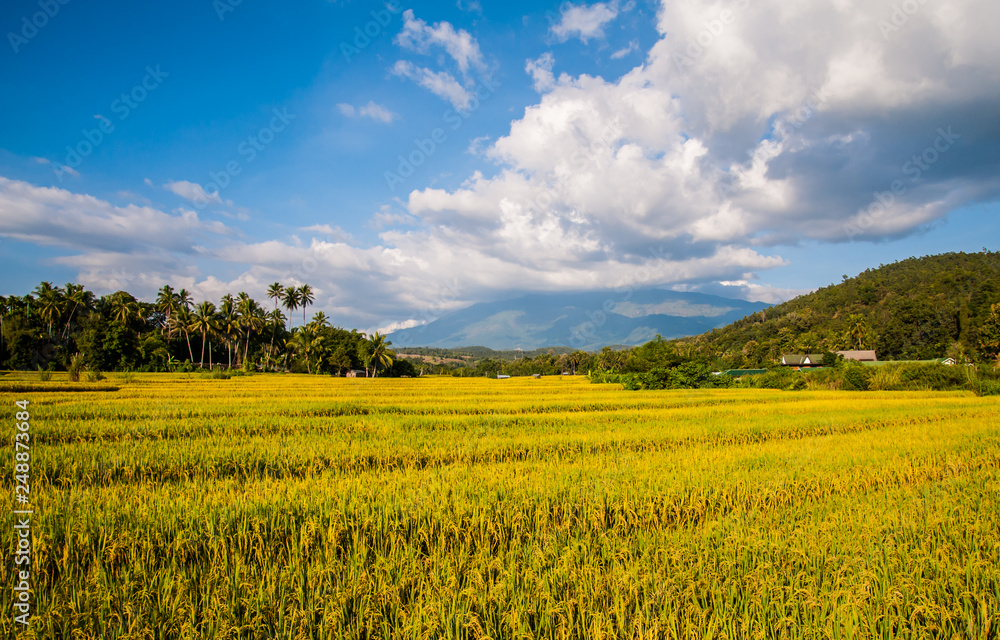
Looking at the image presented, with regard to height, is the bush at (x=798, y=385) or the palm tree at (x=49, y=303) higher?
the palm tree at (x=49, y=303)

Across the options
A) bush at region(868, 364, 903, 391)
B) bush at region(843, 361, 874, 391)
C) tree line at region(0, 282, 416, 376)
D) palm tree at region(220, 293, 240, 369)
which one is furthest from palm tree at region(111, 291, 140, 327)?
bush at region(868, 364, 903, 391)

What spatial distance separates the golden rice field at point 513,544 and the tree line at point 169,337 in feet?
126

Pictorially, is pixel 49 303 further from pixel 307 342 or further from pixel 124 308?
pixel 307 342

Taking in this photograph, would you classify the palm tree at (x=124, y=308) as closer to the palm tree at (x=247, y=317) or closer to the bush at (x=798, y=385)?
the palm tree at (x=247, y=317)

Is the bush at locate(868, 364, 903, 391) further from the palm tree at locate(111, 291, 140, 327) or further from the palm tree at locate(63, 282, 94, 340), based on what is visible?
the palm tree at locate(63, 282, 94, 340)

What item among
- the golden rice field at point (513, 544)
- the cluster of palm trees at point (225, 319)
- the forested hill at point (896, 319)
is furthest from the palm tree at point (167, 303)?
the forested hill at point (896, 319)

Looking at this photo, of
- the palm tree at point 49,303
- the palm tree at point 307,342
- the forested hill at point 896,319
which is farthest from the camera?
the forested hill at point 896,319

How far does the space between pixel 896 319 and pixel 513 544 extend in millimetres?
116851

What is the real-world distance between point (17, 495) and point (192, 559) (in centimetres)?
349

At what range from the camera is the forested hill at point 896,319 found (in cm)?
7106

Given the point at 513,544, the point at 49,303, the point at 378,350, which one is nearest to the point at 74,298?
the point at 49,303

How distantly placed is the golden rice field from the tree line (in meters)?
38.3

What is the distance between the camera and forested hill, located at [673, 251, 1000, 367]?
71.1 meters

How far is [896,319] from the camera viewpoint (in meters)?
84.8
